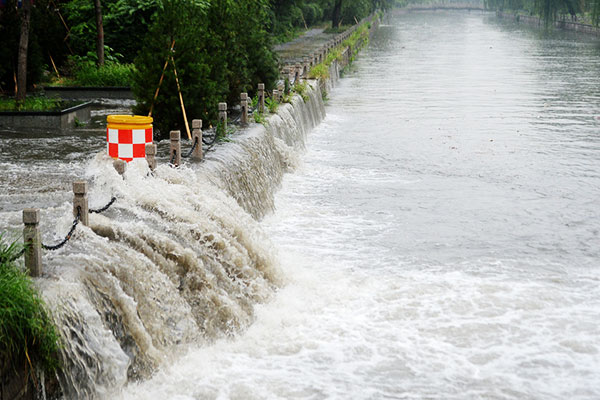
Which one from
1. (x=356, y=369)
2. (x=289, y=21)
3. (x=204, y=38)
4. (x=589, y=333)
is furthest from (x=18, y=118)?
(x=289, y=21)

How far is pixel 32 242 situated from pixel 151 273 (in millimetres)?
1660

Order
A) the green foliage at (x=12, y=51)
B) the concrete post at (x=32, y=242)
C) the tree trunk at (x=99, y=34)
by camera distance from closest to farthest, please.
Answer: the concrete post at (x=32, y=242) → the green foliage at (x=12, y=51) → the tree trunk at (x=99, y=34)

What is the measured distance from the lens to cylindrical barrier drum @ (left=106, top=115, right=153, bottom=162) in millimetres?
11164

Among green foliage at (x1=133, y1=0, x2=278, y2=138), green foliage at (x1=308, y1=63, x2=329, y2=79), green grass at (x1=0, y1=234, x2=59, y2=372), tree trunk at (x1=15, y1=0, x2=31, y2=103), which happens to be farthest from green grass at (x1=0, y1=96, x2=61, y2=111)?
green foliage at (x1=308, y1=63, x2=329, y2=79)

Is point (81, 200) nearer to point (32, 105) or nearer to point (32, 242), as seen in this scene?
point (32, 242)

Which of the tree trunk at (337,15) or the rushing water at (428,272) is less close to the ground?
the tree trunk at (337,15)

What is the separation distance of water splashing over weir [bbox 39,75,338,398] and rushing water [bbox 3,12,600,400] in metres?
0.02

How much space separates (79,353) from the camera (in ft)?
23.4

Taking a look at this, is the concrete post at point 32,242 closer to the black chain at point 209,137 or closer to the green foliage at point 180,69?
the black chain at point 209,137

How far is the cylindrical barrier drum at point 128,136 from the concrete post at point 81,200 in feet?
8.75

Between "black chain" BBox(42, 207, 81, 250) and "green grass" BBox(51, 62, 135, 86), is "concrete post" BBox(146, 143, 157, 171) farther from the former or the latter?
"green grass" BBox(51, 62, 135, 86)

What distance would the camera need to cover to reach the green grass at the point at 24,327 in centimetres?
657

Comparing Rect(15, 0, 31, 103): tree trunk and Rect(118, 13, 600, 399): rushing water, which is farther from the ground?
Rect(15, 0, 31, 103): tree trunk

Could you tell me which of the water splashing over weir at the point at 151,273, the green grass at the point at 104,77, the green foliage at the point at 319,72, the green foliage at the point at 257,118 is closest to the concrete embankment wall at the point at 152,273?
the water splashing over weir at the point at 151,273
